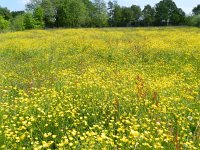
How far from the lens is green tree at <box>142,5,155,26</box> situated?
85750 mm

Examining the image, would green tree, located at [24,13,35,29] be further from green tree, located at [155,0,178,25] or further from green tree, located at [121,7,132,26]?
green tree, located at [155,0,178,25]

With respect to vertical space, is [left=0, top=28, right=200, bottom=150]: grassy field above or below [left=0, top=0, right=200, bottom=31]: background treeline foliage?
below

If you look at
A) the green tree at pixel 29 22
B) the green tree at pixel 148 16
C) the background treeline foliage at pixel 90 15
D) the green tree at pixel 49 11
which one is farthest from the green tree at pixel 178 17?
the green tree at pixel 29 22

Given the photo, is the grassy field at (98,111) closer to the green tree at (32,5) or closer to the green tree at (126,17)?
the green tree at (32,5)

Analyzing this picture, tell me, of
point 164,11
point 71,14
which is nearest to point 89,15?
point 71,14

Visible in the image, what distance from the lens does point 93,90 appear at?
6.72 metres

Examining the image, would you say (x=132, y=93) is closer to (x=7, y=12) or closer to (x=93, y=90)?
(x=93, y=90)

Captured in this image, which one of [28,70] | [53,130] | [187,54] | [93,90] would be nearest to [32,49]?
[28,70]

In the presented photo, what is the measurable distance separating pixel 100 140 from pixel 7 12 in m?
99.5

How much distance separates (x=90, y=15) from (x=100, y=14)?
2.64 m

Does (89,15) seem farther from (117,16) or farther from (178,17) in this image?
(178,17)

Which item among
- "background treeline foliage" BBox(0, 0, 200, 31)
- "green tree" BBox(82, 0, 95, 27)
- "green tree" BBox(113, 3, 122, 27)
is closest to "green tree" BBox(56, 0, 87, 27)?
"background treeline foliage" BBox(0, 0, 200, 31)

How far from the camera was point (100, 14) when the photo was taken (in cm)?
7700

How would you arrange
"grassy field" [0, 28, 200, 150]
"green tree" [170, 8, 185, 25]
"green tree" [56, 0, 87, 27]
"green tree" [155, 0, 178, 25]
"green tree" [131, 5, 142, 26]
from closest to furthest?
"grassy field" [0, 28, 200, 150], "green tree" [56, 0, 87, 27], "green tree" [170, 8, 185, 25], "green tree" [155, 0, 178, 25], "green tree" [131, 5, 142, 26]
